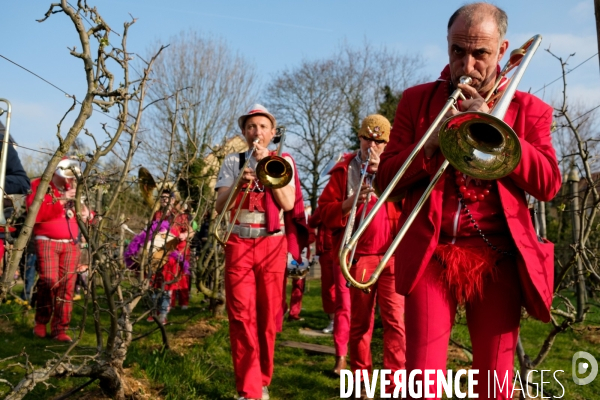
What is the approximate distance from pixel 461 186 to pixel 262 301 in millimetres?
2274

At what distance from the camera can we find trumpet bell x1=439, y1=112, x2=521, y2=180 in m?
2.36

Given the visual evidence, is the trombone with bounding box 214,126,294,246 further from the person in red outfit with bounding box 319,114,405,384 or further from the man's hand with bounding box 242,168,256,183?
the person in red outfit with bounding box 319,114,405,384

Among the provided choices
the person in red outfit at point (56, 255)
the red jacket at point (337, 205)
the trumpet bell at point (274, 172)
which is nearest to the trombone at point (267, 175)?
the trumpet bell at point (274, 172)

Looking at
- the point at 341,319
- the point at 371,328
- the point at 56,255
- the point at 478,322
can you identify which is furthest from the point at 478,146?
the point at 56,255

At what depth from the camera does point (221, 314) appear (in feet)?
26.8

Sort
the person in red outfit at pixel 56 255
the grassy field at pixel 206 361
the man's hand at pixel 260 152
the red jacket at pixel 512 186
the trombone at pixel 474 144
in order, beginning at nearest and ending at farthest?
the trombone at pixel 474 144, the red jacket at pixel 512 186, the grassy field at pixel 206 361, the man's hand at pixel 260 152, the person in red outfit at pixel 56 255

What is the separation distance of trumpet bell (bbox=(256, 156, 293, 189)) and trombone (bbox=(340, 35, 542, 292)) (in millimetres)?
2077

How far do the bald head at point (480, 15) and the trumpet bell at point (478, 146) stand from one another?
429mm

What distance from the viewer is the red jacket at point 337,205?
489 centimetres

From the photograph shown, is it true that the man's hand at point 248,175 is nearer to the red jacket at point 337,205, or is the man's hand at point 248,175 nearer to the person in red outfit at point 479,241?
the red jacket at point 337,205

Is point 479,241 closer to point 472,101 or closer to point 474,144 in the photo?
point 474,144

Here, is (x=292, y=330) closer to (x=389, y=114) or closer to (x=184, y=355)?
(x=184, y=355)

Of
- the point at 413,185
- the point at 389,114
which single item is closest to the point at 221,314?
the point at 413,185

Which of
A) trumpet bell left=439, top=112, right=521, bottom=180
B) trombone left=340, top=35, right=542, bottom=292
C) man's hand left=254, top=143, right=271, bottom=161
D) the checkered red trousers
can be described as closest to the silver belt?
man's hand left=254, top=143, right=271, bottom=161
